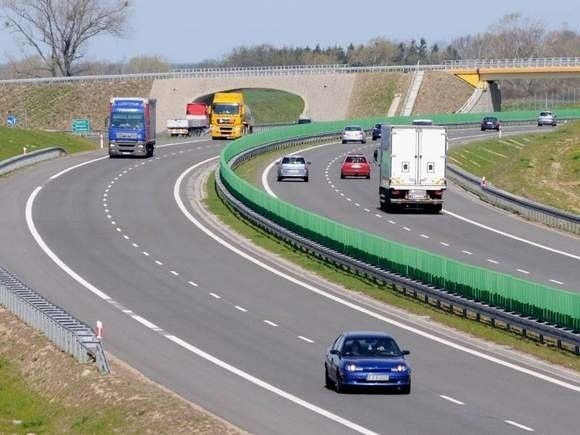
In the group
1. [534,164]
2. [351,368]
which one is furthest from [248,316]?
[534,164]

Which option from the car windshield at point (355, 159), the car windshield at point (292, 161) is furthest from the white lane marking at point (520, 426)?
the car windshield at point (355, 159)

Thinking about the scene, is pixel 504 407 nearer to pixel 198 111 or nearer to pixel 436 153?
pixel 436 153

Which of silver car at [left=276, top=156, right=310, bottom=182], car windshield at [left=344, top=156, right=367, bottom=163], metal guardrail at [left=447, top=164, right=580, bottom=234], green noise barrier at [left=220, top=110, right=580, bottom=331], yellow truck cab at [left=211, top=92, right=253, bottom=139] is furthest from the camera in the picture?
yellow truck cab at [left=211, top=92, right=253, bottom=139]

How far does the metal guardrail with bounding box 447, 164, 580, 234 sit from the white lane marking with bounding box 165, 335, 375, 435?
87.8 feet

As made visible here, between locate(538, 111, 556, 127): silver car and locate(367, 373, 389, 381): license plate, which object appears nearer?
Answer: locate(367, 373, 389, 381): license plate

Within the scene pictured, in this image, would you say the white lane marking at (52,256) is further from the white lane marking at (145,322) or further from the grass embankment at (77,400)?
the grass embankment at (77,400)

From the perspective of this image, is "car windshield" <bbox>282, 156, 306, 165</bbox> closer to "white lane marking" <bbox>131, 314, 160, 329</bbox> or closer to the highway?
the highway

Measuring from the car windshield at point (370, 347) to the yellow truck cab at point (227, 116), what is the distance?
83515 millimetres

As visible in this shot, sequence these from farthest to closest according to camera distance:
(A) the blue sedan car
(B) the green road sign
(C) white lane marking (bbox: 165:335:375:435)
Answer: (B) the green road sign < (A) the blue sedan car < (C) white lane marking (bbox: 165:335:375:435)

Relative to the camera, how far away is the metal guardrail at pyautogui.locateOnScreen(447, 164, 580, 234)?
60094mm

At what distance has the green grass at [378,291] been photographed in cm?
3556

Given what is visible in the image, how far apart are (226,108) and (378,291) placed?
227ft

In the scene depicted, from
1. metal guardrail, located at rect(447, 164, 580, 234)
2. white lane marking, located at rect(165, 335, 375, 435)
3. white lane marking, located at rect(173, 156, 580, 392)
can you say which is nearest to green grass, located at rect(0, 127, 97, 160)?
metal guardrail, located at rect(447, 164, 580, 234)

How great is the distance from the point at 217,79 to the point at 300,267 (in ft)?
370
